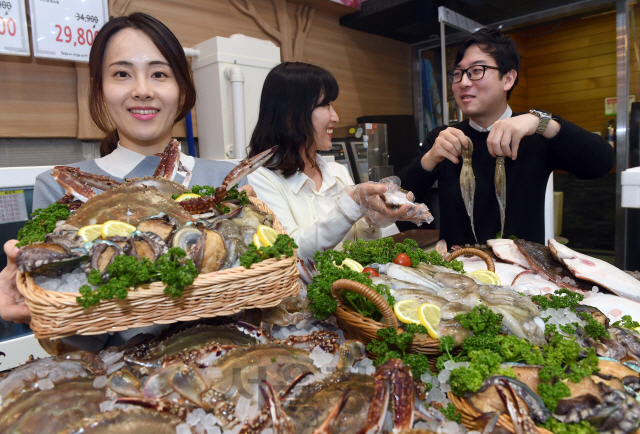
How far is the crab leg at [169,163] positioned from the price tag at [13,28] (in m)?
2.08

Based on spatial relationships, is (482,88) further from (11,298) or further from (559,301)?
(11,298)

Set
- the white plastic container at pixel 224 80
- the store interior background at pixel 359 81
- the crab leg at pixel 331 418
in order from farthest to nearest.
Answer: the white plastic container at pixel 224 80, the store interior background at pixel 359 81, the crab leg at pixel 331 418

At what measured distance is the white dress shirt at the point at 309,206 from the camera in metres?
1.70

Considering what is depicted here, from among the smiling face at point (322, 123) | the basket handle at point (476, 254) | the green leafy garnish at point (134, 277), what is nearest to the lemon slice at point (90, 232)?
the green leafy garnish at point (134, 277)

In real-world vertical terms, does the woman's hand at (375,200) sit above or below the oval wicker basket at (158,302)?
above

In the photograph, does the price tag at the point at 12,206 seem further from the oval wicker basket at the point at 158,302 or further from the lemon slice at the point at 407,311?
the lemon slice at the point at 407,311

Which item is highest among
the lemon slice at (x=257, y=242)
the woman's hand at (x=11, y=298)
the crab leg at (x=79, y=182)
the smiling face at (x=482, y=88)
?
the smiling face at (x=482, y=88)

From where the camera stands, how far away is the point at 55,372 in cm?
82

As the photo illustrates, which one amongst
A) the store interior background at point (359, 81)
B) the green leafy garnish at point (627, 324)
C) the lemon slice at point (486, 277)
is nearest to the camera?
the green leafy garnish at point (627, 324)

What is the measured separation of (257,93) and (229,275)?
2700 millimetres

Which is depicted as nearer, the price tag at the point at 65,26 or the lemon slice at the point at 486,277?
the lemon slice at the point at 486,277

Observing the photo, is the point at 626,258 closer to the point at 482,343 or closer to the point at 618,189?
the point at 618,189

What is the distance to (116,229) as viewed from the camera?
0.93 meters

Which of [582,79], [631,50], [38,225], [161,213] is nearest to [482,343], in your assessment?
[161,213]
